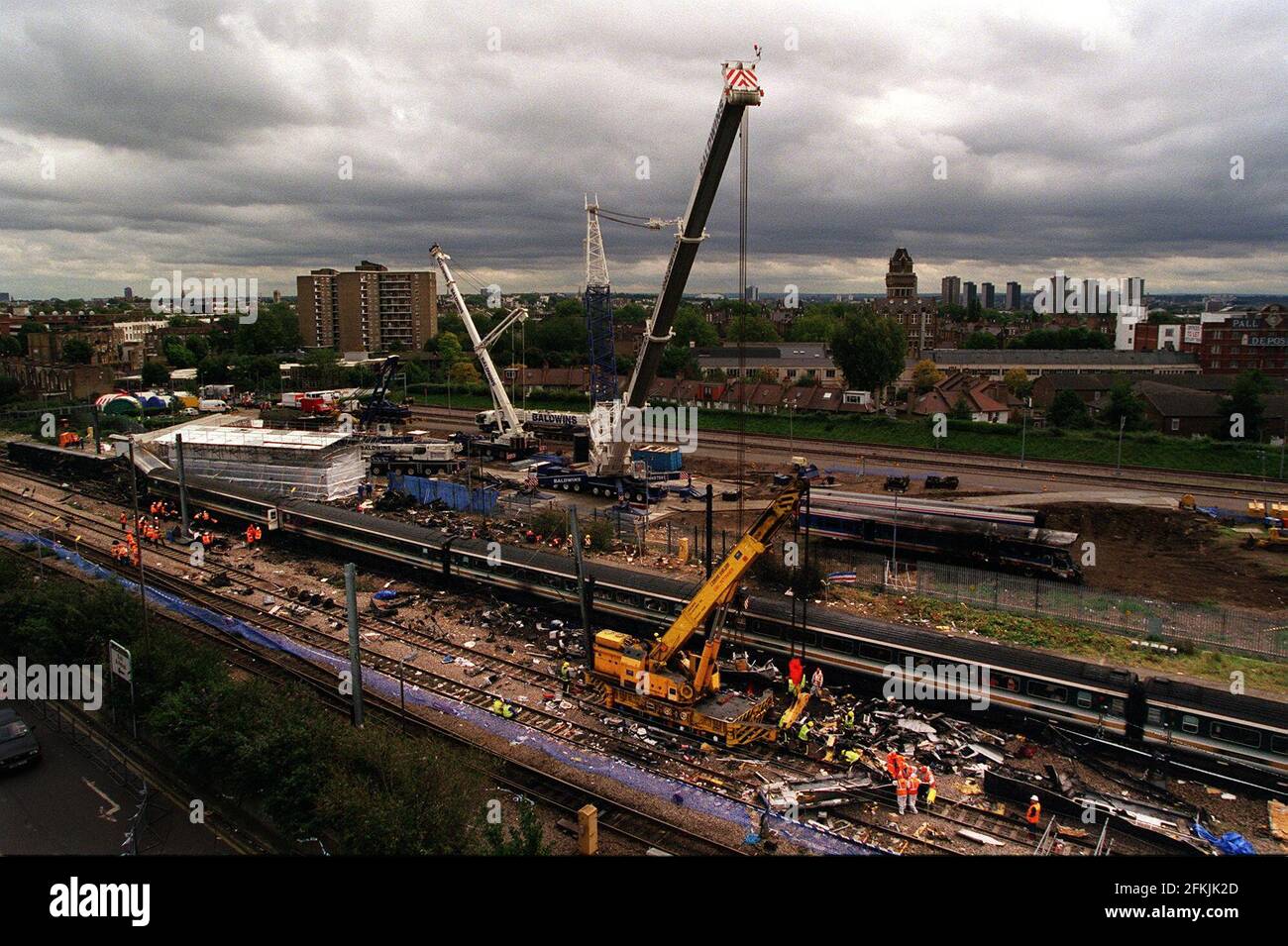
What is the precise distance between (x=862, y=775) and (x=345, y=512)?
18.6 metres

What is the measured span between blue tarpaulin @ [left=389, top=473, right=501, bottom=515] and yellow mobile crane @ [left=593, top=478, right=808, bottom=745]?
15.2 m

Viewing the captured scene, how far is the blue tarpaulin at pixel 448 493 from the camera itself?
29438 mm

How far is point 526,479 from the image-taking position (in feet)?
117

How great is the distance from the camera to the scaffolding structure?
102 feet

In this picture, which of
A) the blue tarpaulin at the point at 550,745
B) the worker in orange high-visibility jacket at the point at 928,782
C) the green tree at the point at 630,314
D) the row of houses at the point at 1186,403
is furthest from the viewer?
the green tree at the point at 630,314

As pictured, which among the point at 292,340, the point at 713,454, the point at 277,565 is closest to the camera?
the point at 277,565

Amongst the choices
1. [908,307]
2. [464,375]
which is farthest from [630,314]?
[464,375]

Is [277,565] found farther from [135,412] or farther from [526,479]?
[135,412]

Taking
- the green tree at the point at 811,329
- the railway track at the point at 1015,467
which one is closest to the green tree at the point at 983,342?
the green tree at the point at 811,329

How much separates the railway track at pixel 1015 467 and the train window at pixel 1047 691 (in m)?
21.9

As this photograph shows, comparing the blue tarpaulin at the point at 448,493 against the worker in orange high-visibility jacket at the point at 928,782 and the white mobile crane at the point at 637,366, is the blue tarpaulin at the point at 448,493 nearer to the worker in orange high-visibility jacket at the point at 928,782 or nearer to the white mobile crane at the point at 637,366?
the white mobile crane at the point at 637,366

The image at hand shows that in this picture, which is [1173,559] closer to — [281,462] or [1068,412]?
[1068,412]

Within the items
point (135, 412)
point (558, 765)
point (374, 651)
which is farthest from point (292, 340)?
point (558, 765)

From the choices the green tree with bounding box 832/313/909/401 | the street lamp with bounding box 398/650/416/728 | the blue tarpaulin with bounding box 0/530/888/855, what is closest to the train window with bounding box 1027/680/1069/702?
the blue tarpaulin with bounding box 0/530/888/855
